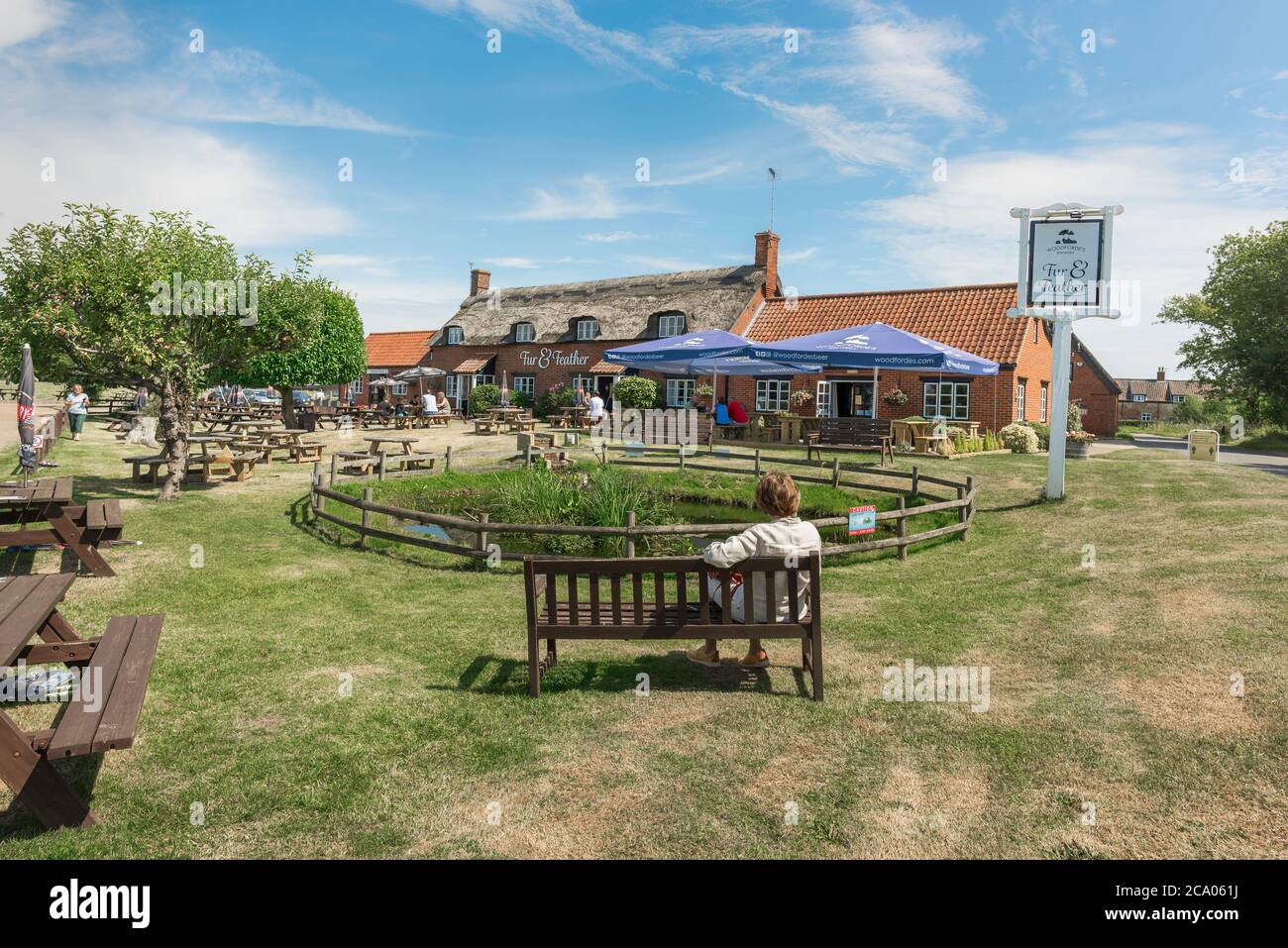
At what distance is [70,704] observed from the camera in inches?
159

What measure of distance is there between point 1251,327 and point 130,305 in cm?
3824

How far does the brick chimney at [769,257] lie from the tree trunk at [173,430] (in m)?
25.0

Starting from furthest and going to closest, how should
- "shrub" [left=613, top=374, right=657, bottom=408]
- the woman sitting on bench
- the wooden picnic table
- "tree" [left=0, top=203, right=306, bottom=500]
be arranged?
1. "shrub" [left=613, top=374, right=657, bottom=408]
2. "tree" [left=0, top=203, right=306, bottom=500]
3. the wooden picnic table
4. the woman sitting on bench

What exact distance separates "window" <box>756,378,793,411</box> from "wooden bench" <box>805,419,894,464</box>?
22.8 ft

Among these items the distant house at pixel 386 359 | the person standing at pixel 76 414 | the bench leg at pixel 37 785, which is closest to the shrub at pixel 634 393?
the person standing at pixel 76 414

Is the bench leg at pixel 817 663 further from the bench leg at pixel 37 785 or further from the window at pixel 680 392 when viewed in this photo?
the window at pixel 680 392

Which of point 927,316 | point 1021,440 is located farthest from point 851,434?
point 927,316

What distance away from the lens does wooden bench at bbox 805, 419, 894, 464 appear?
21.0 metres

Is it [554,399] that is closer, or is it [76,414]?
[76,414]

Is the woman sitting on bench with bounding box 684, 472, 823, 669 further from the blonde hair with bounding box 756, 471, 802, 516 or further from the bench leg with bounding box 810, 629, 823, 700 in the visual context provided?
the bench leg with bounding box 810, 629, 823, 700

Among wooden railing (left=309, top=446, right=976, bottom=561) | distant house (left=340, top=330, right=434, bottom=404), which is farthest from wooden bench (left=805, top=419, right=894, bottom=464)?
distant house (left=340, top=330, right=434, bottom=404)

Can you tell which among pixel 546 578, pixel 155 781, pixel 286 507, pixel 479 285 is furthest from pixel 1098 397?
pixel 155 781

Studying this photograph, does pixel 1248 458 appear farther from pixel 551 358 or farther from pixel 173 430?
pixel 551 358

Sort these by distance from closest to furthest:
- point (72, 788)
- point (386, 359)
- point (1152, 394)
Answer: point (72, 788) → point (386, 359) → point (1152, 394)
